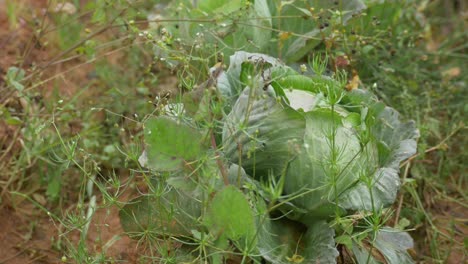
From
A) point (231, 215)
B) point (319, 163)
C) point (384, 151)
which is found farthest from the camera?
point (384, 151)

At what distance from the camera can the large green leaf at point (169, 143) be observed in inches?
70.4

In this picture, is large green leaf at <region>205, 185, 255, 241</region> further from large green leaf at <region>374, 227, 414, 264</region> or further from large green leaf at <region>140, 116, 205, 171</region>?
large green leaf at <region>374, 227, 414, 264</region>

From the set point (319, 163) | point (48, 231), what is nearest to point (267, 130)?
point (319, 163)

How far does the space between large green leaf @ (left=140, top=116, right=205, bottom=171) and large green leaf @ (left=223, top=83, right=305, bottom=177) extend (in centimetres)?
20

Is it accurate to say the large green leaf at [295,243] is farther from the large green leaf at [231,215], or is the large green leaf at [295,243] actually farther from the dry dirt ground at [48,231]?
the dry dirt ground at [48,231]

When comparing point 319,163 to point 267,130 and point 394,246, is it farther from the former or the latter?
point 394,246

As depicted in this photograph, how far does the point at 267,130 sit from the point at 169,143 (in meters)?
0.40

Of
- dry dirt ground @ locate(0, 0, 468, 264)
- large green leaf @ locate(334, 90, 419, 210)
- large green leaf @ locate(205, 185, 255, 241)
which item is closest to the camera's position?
large green leaf @ locate(205, 185, 255, 241)

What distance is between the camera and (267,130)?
209cm

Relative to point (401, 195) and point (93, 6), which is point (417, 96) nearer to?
point (401, 195)

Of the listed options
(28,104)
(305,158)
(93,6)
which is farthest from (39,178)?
(305,158)

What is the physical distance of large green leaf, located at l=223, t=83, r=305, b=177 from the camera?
2039 millimetres

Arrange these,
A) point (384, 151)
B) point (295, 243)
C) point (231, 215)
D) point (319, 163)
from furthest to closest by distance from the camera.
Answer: point (384, 151) < point (295, 243) < point (319, 163) < point (231, 215)

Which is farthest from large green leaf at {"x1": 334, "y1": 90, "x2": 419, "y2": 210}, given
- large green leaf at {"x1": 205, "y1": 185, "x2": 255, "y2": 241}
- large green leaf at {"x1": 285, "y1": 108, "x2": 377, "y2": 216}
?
large green leaf at {"x1": 205, "y1": 185, "x2": 255, "y2": 241}
